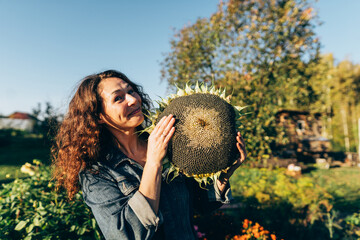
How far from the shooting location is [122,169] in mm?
1818

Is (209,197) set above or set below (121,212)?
below

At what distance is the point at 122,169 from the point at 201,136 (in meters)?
0.71

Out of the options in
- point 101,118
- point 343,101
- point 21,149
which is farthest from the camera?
point 343,101

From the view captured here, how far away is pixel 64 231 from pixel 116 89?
1.59 metres

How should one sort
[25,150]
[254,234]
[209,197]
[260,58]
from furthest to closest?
[25,150]
[260,58]
[254,234]
[209,197]

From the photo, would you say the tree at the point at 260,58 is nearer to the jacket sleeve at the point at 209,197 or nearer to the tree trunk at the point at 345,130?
the jacket sleeve at the point at 209,197

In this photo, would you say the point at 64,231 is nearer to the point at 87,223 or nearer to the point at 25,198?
the point at 87,223

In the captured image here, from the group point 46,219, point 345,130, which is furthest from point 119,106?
point 345,130

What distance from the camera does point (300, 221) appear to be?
13.8 feet

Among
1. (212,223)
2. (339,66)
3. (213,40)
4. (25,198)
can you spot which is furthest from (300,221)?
(339,66)

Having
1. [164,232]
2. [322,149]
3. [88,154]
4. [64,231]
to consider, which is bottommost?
[322,149]

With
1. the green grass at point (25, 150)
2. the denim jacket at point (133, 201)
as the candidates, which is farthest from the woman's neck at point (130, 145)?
the green grass at point (25, 150)

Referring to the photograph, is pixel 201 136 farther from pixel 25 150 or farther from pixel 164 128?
pixel 25 150

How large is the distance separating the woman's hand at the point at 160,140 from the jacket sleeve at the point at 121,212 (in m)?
0.25
